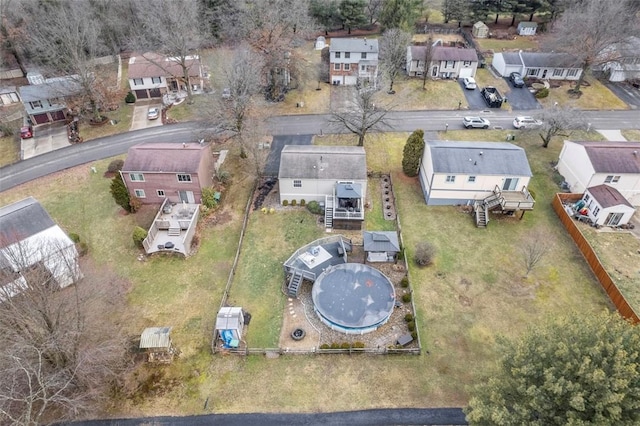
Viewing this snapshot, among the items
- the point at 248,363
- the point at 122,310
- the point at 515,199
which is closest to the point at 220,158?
the point at 122,310

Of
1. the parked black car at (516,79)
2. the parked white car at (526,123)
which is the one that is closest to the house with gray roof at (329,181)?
the parked white car at (526,123)

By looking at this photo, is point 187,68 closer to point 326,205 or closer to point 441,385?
point 326,205

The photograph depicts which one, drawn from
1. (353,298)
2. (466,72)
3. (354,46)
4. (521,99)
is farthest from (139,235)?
(466,72)

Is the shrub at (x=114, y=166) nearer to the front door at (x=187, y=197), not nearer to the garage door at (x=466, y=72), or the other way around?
the front door at (x=187, y=197)

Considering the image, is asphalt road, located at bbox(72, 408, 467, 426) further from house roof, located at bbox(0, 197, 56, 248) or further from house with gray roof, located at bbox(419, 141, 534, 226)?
house with gray roof, located at bbox(419, 141, 534, 226)

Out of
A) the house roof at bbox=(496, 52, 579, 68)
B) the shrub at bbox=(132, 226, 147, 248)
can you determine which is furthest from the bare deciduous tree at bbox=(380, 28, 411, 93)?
the shrub at bbox=(132, 226, 147, 248)

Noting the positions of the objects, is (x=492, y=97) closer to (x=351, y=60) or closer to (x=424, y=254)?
(x=351, y=60)

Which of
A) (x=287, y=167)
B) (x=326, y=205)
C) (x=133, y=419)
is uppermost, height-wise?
(x=287, y=167)
